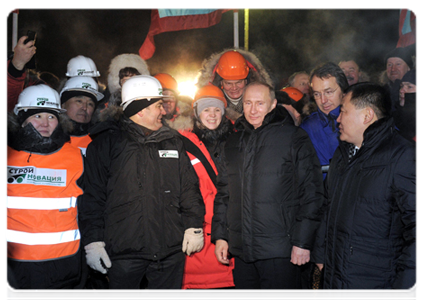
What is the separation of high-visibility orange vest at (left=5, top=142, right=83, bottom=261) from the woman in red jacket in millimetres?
→ 1190

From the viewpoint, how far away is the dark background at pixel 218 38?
11.1m

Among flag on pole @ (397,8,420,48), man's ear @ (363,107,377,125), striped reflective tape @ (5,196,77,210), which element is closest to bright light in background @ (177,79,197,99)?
flag on pole @ (397,8,420,48)

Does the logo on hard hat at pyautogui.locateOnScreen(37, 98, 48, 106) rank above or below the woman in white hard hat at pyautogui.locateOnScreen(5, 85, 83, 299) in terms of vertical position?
above

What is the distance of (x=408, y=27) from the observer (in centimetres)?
640

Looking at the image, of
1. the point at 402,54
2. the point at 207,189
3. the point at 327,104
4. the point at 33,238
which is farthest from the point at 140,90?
the point at 402,54

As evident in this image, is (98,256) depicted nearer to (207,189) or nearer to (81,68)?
(207,189)

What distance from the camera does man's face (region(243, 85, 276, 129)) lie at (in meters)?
3.14

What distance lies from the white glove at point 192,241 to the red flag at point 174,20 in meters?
5.40

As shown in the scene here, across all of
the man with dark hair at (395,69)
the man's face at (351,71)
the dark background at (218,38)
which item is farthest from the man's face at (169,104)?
the dark background at (218,38)

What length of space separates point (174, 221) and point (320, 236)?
118 cm

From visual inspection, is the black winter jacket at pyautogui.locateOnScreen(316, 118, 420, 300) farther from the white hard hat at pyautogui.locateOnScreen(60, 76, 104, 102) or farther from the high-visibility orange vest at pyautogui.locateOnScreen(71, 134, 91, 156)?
the white hard hat at pyautogui.locateOnScreen(60, 76, 104, 102)

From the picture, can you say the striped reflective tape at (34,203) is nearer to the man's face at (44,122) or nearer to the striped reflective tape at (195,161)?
the man's face at (44,122)

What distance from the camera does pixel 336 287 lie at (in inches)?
94.1

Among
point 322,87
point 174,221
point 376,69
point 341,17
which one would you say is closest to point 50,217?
point 174,221
